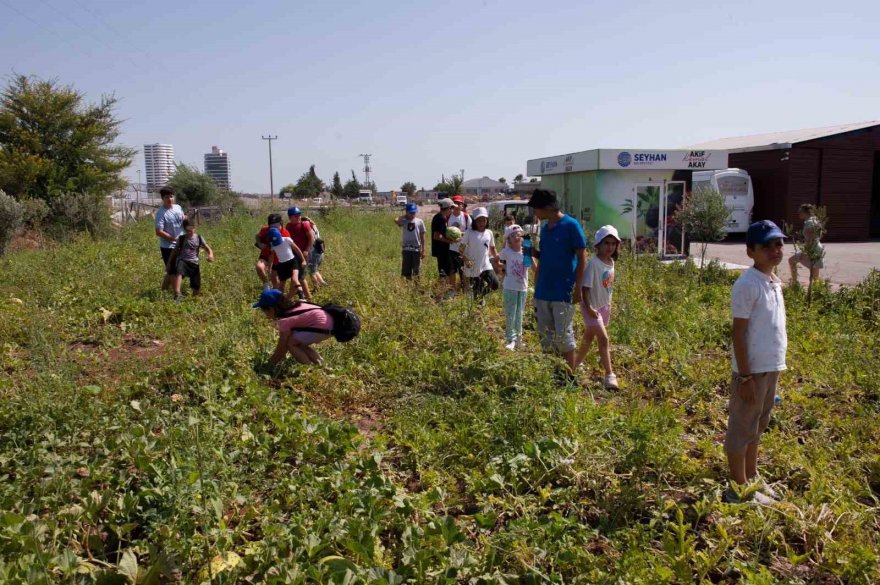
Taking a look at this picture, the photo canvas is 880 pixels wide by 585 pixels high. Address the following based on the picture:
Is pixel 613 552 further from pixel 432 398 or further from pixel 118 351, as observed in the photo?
pixel 118 351

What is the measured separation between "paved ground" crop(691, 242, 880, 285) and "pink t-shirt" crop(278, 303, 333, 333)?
8.49 meters

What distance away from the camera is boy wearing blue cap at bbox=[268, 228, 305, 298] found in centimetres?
871

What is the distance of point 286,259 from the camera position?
882 centimetres

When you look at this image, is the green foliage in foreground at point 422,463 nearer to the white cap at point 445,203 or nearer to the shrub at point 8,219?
the white cap at point 445,203

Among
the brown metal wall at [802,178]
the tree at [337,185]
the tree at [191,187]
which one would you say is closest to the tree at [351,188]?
the tree at [337,185]

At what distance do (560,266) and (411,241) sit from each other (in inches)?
182

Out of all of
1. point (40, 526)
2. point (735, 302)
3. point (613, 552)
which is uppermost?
point (735, 302)

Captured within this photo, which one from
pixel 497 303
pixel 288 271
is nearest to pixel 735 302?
pixel 497 303

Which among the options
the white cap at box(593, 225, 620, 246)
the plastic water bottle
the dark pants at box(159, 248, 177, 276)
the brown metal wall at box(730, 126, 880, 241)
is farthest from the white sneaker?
the brown metal wall at box(730, 126, 880, 241)

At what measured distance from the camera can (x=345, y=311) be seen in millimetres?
5918

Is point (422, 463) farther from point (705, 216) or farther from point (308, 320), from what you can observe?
point (705, 216)

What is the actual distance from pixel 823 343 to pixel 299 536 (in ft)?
19.9

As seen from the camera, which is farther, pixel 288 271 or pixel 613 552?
pixel 288 271

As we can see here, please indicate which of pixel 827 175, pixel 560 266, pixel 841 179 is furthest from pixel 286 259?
pixel 841 179
